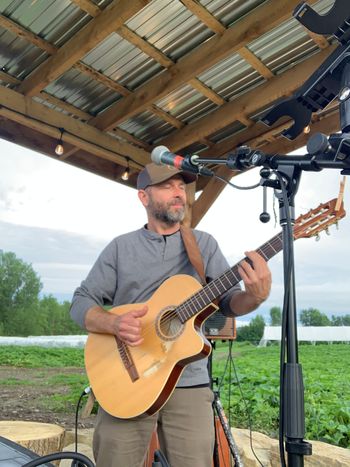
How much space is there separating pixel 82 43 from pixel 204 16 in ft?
2.68

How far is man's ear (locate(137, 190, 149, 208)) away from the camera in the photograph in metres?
2.03

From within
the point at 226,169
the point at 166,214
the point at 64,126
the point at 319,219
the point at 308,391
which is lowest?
the point at 308,391

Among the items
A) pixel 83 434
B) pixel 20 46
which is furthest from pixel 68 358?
pixel 20 46

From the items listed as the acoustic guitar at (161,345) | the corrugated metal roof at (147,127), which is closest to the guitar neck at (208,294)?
the acoustic guitar at (161,345)

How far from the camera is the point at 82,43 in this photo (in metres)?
2.90

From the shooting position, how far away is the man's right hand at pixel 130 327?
1651 mm

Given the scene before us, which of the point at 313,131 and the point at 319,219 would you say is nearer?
the point at 319,219

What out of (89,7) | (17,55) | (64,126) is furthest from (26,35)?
(64,126)

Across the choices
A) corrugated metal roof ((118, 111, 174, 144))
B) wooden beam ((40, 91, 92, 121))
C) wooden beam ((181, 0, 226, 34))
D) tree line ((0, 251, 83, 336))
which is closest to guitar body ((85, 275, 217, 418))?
wooden beam ((181, 0, 226, 34))

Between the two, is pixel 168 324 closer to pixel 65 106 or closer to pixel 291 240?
pixel 291 240

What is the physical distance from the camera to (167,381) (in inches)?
61.6

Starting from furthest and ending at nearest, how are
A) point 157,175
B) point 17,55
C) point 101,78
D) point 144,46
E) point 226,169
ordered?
point 226,169 < point 101,78 < point 17,55 < point 144,46 < point 157,175

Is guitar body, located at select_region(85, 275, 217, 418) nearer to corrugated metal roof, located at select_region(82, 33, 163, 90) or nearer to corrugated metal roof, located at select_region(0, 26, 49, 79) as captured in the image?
corrugated metal roof, located at select_region(82, 33, 163, 90)

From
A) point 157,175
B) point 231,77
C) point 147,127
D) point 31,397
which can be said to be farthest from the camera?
point 31,397
